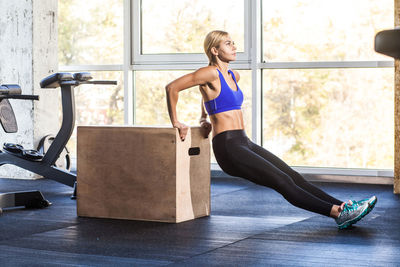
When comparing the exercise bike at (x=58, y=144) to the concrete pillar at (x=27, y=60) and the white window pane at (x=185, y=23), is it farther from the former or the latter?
the white window pane at (x=185, y=23)

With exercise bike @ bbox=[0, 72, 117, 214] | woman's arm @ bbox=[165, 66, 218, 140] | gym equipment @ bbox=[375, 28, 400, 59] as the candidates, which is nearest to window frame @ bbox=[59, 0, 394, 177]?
exercise bike @ bbox=[0, 72, 117, 214]

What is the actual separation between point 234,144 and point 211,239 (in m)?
0.62

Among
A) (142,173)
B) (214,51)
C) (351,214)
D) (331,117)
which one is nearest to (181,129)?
(142,173)

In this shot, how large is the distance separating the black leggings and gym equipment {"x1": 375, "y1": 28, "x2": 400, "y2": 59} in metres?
2.26

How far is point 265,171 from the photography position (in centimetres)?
346

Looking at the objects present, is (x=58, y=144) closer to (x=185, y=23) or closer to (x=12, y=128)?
(x=12, y=128)

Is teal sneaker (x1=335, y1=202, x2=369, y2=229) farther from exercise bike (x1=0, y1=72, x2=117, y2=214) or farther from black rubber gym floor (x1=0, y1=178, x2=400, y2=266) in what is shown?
exercise bike (x1=0, y1=72, x2=117, y2=214)

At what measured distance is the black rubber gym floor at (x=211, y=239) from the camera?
8.98ft

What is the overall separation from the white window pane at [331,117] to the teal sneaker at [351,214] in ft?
7.61

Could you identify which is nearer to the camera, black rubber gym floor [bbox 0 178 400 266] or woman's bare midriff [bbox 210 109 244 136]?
black rubber gym floor [bbox 0 178 400 266]

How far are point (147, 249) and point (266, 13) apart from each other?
3.48 metres

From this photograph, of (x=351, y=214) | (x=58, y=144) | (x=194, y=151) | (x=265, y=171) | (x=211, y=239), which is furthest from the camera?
(x=58, y=144)

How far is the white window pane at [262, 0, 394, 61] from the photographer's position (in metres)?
5.55

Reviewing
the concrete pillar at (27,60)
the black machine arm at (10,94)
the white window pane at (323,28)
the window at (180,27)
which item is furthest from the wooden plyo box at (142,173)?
the window at (180,27)
